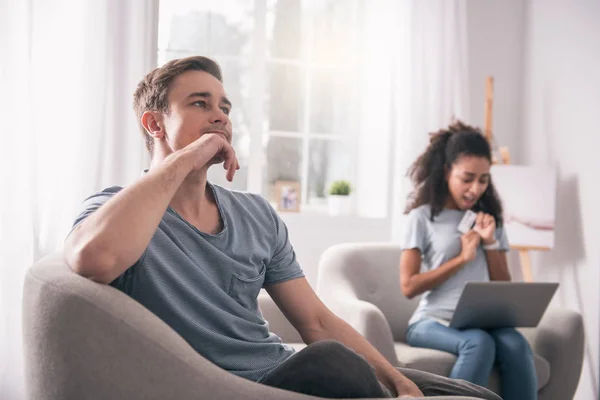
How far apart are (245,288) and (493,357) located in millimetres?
1251

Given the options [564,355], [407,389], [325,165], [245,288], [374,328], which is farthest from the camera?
[325,165]

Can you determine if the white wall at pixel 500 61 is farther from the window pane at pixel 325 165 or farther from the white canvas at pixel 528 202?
the window pane at pixel 325 165

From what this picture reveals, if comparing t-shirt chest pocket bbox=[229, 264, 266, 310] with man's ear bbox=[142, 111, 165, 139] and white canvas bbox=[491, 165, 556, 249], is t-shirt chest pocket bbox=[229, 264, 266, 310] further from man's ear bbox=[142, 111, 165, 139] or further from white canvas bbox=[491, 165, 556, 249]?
white canvas bbox=[491, 165, 556, 249]

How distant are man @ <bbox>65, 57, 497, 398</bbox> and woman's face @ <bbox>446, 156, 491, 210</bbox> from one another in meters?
1.24

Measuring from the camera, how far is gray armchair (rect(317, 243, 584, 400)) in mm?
2435

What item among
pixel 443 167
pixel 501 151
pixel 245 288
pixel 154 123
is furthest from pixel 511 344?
pixel 501 151

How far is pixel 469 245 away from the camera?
2691 mm

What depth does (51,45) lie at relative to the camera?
324 cm

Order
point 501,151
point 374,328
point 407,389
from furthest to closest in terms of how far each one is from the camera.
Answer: point 501,151
point 374,328
point 407,389

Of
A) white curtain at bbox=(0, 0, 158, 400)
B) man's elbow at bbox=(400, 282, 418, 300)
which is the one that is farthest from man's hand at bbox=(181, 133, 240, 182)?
white curtain at bbox=(0, 0, 158, 400)

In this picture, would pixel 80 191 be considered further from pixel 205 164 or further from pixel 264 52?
pixel 205 164

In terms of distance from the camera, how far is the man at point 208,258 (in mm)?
1245

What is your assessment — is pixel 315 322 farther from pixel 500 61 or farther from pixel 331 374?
pixel 500 61

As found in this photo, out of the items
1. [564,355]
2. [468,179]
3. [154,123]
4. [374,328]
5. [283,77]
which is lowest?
[564,355]
